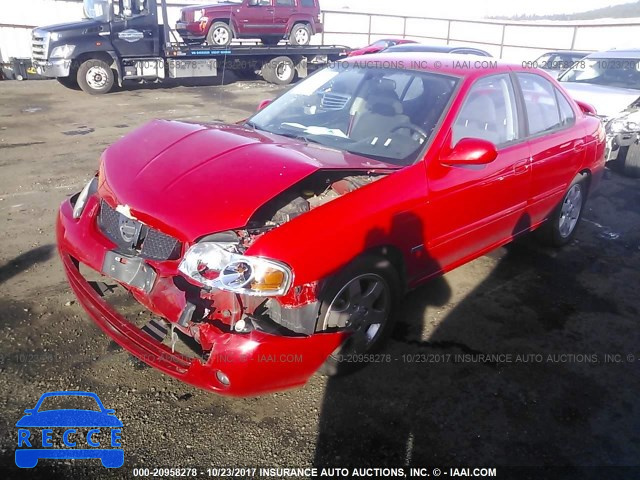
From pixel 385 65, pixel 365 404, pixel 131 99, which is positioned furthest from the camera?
pixel 131 99

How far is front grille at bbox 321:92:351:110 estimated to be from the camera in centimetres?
382

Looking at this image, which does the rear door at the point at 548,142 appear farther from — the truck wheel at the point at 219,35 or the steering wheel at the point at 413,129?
the truck wheel at the point at 219,35

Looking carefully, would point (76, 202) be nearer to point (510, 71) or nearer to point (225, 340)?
point (225, 340)

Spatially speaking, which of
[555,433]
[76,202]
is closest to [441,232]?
[555,433]

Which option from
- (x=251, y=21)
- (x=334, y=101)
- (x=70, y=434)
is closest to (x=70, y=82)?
(x=251, y=21)

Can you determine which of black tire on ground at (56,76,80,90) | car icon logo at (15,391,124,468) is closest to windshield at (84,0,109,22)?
black tire on ground at (56,76,80,90)

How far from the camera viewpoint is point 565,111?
→ 4574 mm

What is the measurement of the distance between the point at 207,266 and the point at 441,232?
1.57 metres

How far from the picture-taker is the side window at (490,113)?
3488 mm

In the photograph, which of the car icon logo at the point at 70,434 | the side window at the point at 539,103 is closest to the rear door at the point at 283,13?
the side window at the point at 539,103

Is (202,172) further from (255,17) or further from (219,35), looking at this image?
(255,17)

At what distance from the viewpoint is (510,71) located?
3.99 metres

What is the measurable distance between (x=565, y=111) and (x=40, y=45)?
1237cm

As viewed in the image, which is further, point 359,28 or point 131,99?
point 359,28
